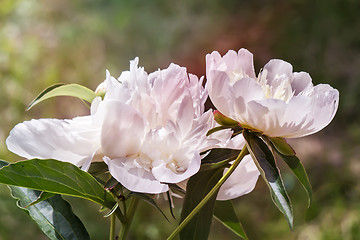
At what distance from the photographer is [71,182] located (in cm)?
32

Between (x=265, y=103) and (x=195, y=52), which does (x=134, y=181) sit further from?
(x=195, y=52)

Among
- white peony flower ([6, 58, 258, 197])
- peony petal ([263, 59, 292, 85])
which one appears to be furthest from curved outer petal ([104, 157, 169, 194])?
peony petal ([263, 59, 292, 85])

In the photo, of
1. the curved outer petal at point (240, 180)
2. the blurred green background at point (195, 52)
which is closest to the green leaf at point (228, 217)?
the curved outer petal at point (240, 180)

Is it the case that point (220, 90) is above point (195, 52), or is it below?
above

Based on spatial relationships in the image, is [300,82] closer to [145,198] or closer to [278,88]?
[278,88]

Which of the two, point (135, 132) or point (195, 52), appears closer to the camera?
point (135, 132)

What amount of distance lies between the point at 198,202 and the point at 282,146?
0.21ft

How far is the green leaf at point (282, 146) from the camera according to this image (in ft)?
1.09

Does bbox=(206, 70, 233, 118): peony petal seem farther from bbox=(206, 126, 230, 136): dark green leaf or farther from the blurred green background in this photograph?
the blurred green background

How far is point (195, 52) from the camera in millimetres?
2516

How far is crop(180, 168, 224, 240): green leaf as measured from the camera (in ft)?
1.12

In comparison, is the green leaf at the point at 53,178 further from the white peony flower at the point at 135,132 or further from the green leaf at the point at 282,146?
the green leaf at the point at 282,146

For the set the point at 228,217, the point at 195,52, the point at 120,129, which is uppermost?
the point at 120,129

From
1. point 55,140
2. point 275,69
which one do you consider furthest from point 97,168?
point 275,69
